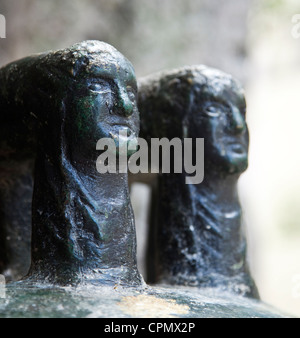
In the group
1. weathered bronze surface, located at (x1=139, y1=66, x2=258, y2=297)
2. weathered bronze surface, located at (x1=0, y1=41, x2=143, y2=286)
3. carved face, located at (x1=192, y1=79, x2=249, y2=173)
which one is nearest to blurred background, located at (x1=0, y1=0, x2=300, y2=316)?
weathered bronze surface, located at (x1=139, y1=66, x2=258, y2=297)

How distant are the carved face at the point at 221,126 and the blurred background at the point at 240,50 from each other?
907 mm

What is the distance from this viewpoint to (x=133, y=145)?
1382mm

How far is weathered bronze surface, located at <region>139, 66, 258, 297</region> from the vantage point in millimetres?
1703

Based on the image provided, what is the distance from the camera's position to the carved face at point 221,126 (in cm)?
170

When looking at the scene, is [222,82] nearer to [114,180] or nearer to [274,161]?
[114,180]

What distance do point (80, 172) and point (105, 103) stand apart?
0.15m

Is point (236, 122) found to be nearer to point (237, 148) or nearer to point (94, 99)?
point (237, 148)

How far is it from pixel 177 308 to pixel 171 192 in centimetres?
57

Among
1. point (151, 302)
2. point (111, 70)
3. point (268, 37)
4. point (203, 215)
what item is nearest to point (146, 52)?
point (268, 37)

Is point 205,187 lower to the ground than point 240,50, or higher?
lower

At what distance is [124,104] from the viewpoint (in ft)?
4.47

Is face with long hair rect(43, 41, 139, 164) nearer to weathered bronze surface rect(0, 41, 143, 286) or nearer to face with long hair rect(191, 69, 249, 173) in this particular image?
weathered bronze surface rect(0, 41, 143, 286)

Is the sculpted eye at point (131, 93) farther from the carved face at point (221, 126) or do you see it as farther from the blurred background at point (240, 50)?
the blurred background at point (240, 50)

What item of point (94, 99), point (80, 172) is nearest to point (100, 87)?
point (94, 99)
